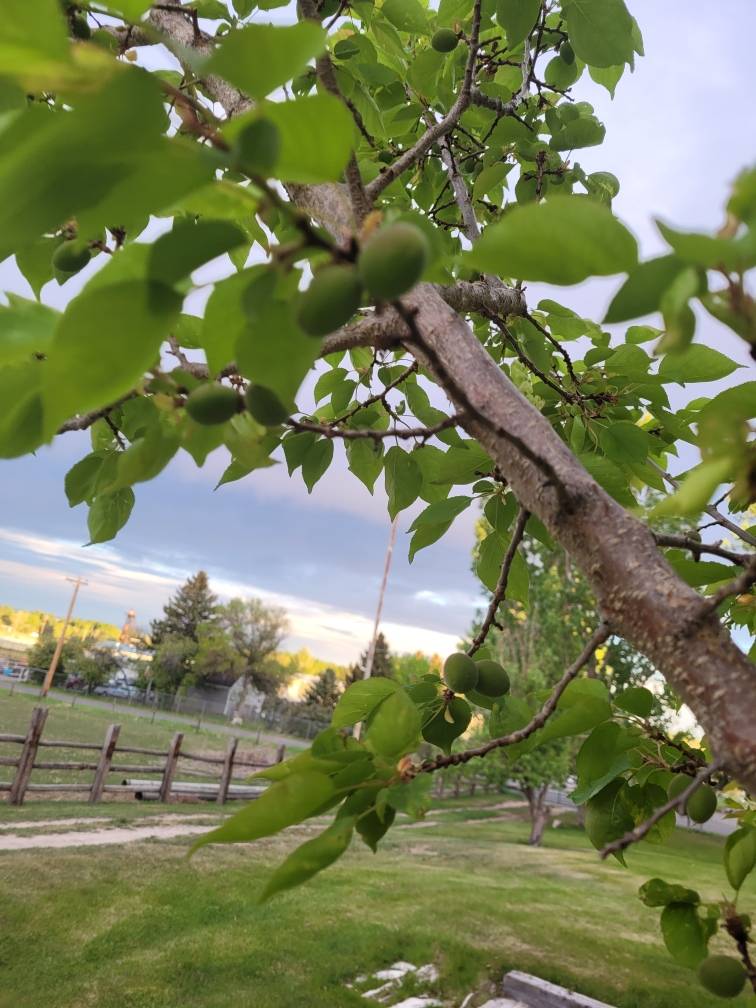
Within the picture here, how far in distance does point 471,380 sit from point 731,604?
1132 millimetres

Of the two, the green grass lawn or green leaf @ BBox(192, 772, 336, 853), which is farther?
the green grass lawn

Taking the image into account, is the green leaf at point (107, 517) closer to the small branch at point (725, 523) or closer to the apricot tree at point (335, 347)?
the apricot tree at point (335, 347)

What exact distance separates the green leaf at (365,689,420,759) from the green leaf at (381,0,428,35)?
208 centimetres

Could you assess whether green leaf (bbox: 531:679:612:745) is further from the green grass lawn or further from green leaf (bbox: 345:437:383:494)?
the green grass lawn

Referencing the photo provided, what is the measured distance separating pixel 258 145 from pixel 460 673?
2.95 ft

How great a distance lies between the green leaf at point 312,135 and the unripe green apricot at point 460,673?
2.82ft

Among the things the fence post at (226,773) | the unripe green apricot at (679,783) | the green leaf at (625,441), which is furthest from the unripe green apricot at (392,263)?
the fence post at (226,773)

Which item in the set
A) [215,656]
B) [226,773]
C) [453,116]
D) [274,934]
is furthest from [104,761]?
[215,656]

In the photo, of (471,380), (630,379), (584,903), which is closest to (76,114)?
(471,380)

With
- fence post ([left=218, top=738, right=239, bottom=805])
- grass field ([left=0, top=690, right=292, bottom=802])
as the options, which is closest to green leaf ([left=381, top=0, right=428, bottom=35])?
grass field ([left=0, top=690, right=292, bottom=802])

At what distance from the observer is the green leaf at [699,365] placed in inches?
55.0

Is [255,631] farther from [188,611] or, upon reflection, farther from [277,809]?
[277,809]

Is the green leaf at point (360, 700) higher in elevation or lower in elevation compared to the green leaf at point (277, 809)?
higher

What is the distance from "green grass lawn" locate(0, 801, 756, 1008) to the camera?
5.51 metres
